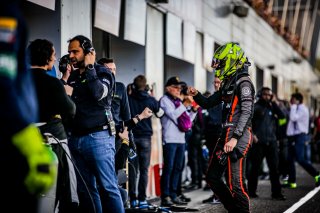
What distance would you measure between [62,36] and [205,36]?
327 inches

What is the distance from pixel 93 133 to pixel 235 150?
1363mm

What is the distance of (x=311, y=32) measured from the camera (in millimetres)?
43500

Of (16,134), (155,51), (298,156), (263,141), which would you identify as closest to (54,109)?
(16,134)

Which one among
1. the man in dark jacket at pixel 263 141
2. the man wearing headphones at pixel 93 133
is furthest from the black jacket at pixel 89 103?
the man in dark jacket at pixel 263 141

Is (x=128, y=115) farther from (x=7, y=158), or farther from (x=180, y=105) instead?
(x=7, y=158)

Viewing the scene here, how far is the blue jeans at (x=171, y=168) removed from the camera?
970 centimetres

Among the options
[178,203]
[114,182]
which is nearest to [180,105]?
[178,203]

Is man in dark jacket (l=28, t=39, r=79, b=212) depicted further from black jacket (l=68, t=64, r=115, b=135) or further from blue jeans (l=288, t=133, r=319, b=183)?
blue jeans (l=288, t=133, r=319, b=183)

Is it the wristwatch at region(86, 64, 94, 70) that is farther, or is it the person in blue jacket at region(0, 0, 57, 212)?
the wristwatch at region(86, 64, 94, 70)

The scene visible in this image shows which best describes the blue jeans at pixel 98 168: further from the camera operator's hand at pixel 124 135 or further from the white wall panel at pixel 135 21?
the white wall panel at pixel 135 21

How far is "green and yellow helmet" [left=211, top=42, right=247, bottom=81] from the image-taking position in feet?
21.6

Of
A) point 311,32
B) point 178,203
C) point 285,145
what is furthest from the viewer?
point 311,32

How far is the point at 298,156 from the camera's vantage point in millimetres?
13547

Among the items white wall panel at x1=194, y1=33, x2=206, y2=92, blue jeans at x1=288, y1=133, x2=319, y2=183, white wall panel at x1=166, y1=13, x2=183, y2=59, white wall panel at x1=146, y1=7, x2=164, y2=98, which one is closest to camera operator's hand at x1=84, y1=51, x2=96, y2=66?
Result: white wall panel at x1=146, y1=7, x2=164, y2=98
